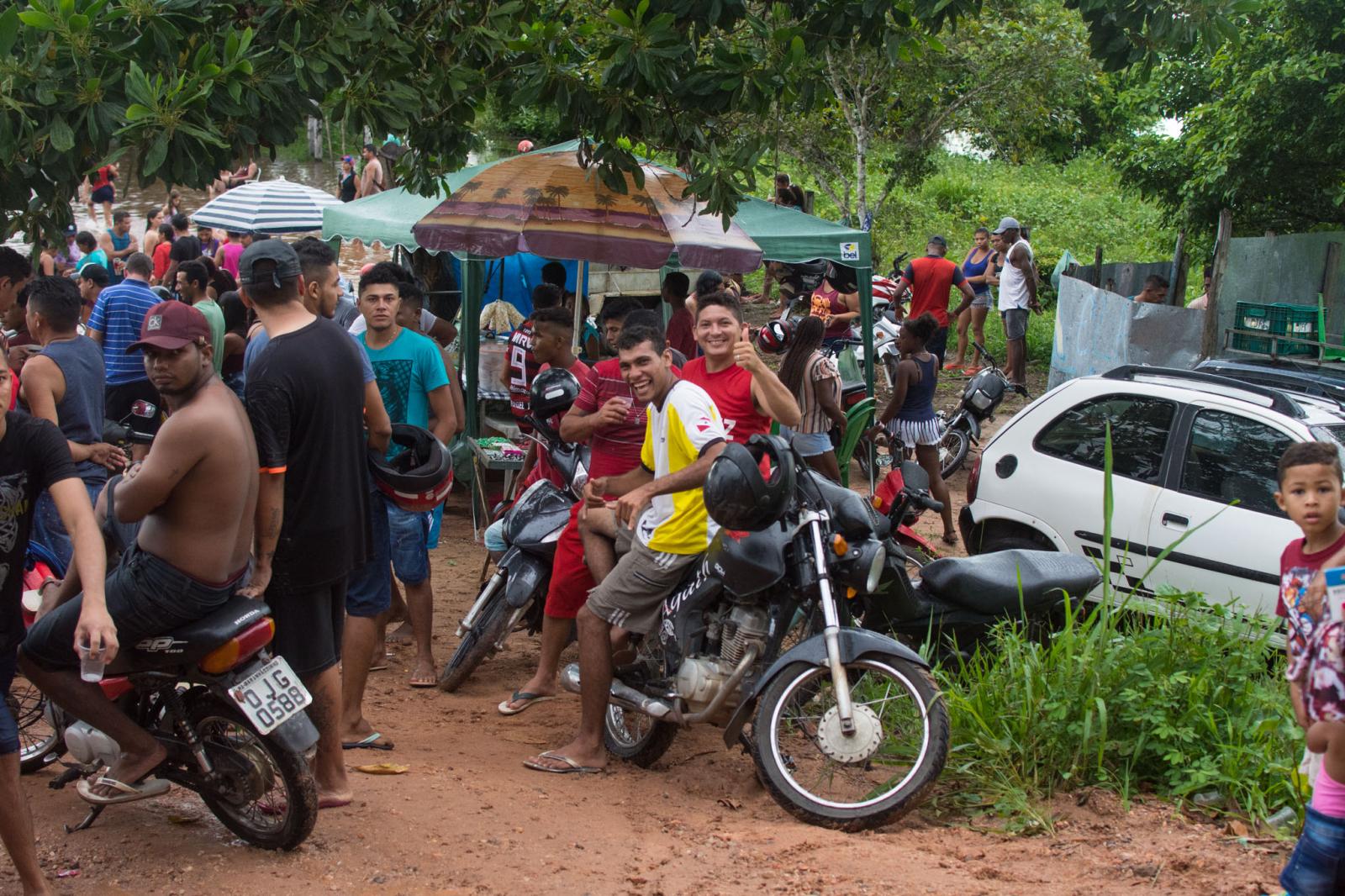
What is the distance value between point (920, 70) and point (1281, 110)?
15.6 ft

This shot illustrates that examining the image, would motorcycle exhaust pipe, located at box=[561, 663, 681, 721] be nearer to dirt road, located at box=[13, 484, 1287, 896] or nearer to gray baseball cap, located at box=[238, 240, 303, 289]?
dirt road, located at box=[13, 484, 1287, 896]

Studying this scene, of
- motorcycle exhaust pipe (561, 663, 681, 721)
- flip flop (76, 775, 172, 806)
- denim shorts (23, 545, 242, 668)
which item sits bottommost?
flip flop (76, 775, 172, 806)

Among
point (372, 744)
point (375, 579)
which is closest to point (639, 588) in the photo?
point (375, 579)

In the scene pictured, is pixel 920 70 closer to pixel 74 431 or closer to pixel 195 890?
pixel 74 431

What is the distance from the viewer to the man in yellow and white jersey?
16.6ft

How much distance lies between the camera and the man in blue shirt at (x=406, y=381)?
616 centimetres

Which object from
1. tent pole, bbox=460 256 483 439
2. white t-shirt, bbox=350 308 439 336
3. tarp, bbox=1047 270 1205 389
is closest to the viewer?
white t-shirt, bbox=350 308 439 336

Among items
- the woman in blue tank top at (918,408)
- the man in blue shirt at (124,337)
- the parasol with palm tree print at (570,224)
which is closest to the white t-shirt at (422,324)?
the parasol with palm tree print at (570,224)

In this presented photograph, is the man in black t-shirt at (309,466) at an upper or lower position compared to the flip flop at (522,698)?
upper

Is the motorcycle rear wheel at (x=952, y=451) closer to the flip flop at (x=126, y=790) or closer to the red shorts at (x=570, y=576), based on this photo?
the red shorts at (x=570, y=576)

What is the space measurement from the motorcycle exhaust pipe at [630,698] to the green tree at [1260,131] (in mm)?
8633

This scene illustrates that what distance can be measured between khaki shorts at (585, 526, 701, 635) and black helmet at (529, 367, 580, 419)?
1.26m

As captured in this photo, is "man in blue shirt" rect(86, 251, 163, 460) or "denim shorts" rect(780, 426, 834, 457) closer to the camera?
"man in blue shirt" rect(86, 251, 163, 460)

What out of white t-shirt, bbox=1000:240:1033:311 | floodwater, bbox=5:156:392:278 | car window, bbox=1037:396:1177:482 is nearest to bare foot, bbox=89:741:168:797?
car window, bbox=1037:396:1177:482
